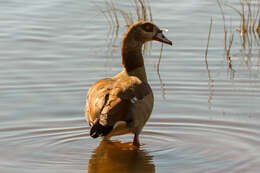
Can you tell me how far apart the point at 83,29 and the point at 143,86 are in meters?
4.84

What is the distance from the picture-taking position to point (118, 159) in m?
7.92

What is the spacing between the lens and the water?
7.68 meters

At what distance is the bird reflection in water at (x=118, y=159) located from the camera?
7.50m

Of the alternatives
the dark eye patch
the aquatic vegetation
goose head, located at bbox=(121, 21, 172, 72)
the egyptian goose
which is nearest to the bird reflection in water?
the egyptian goose

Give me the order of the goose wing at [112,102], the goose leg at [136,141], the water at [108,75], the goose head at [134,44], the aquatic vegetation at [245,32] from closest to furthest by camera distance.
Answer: the goose wing at [112,102], the water at [108,75], the goose leg at [136,141], the goose head at [134,44], the aquatic vegetation at [245,32]

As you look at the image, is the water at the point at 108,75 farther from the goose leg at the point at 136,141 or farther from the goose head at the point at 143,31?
the goose head at the point at 143,31

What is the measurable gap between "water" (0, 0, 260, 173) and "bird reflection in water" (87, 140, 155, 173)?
0.01 metres

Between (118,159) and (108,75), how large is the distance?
8.74 feet

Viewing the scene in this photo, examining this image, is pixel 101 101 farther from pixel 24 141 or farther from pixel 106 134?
pixel 24 141

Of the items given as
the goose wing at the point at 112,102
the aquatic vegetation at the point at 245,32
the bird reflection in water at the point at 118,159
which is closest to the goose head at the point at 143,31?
the goose wing at the point at 112,102

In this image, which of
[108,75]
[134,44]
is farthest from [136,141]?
[108,75]

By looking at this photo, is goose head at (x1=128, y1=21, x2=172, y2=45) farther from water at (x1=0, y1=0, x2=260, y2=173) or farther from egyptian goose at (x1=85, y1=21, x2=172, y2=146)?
water at (x1=0, y1=0, x2=260, y2=173)

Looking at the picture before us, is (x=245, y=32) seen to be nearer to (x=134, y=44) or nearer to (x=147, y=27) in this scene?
(x=147, y=27)

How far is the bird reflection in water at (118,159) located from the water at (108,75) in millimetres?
11
